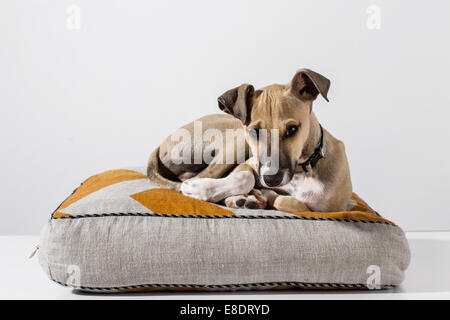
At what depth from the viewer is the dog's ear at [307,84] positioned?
2.45 metres

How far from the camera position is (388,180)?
14.7 ft

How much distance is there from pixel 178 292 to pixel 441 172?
3.11 m

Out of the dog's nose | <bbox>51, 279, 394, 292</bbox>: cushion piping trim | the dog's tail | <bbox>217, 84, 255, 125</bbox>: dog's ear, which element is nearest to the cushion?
<bbox>51, 279, 394, 292</bbox>: cushion piping trim

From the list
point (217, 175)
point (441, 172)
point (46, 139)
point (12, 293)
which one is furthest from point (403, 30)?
point (12, 293)

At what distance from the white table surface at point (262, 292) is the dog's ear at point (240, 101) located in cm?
87

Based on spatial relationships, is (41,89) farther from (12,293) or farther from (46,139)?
(12,293)

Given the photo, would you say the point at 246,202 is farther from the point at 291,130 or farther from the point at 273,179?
the point at 291,130

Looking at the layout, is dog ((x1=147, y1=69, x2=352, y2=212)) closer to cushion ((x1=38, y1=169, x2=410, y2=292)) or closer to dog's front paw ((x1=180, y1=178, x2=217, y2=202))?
dog's front paw ((x1=180, y1=178, x2=217, y2=202))

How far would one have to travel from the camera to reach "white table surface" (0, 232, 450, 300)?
7.08 feet

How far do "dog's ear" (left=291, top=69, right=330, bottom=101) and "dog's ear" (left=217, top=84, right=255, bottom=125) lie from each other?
0.73 feet

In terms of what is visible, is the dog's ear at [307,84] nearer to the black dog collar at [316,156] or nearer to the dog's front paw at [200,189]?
the black dog collar at [316,156]

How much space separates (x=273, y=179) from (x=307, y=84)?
52 centimetres

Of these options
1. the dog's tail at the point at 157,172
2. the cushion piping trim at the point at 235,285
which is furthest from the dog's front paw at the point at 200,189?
the cushion piping trim at the point at 235,285
